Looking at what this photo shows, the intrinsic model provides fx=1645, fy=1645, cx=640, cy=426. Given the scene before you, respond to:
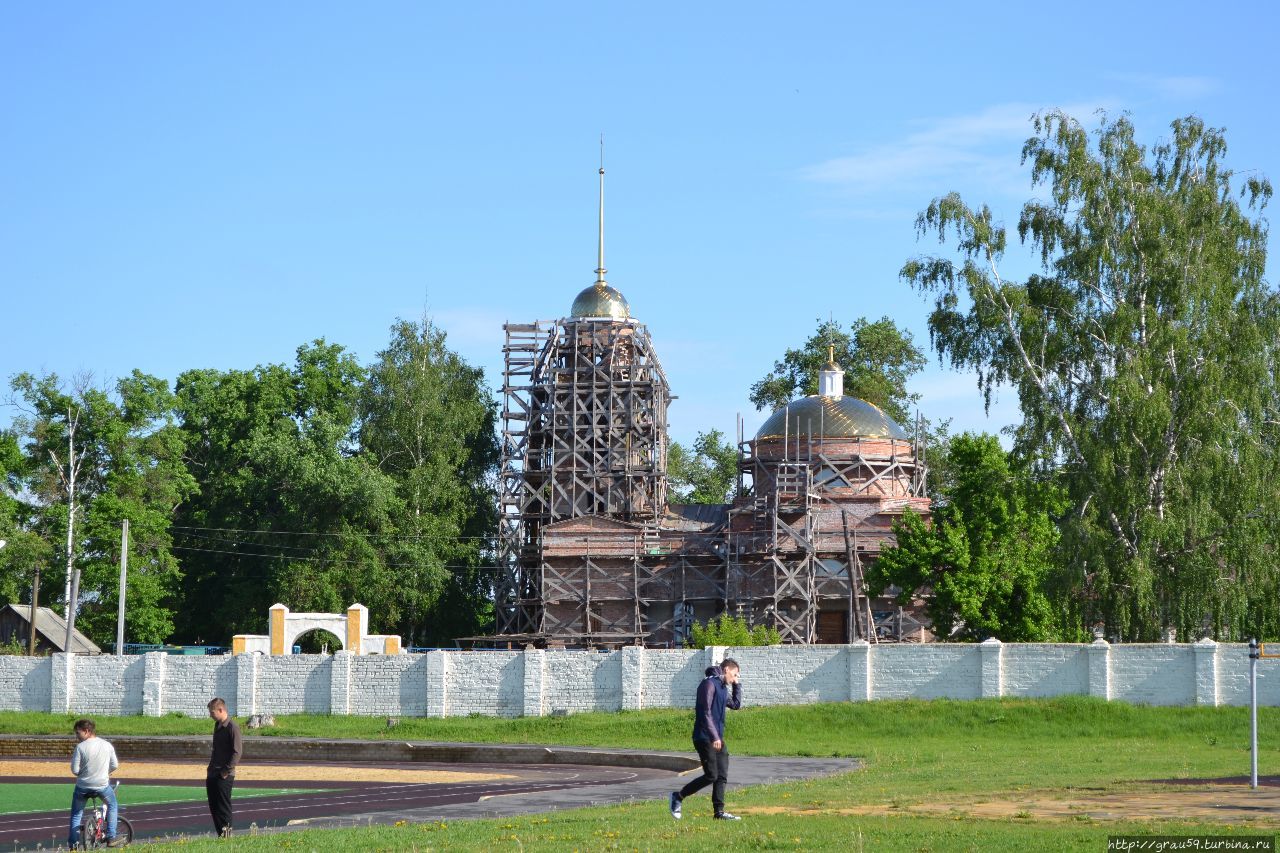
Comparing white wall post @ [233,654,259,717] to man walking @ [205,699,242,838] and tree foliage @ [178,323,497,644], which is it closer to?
tree foliage @ [178,323,497,644]

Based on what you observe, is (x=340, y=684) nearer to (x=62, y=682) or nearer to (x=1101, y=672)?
(x=62, y=682)

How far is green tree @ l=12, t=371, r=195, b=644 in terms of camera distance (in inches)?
2682

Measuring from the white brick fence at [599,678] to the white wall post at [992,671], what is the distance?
3 cm

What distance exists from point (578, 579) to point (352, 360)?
844 inches

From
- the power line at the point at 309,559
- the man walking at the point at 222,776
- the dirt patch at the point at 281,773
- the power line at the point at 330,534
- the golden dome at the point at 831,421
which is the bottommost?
the dirt patch at the point at 281,773

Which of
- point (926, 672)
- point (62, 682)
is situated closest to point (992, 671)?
point (926, 672)

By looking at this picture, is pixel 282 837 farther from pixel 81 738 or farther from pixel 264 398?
pixel 264 398

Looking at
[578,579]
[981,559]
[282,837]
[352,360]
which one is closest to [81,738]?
[282,837]

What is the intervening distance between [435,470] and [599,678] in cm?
3242

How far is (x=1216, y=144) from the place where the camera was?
4819 cm

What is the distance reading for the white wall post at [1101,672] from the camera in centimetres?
4112

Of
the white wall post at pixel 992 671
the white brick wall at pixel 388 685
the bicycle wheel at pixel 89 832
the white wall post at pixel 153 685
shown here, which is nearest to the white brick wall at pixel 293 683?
the white brick wall at pixel 388 685

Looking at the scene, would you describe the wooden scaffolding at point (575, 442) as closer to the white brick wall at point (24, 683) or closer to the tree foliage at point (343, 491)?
the tree foliage at point (343, 491)

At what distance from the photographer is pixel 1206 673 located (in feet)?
132
